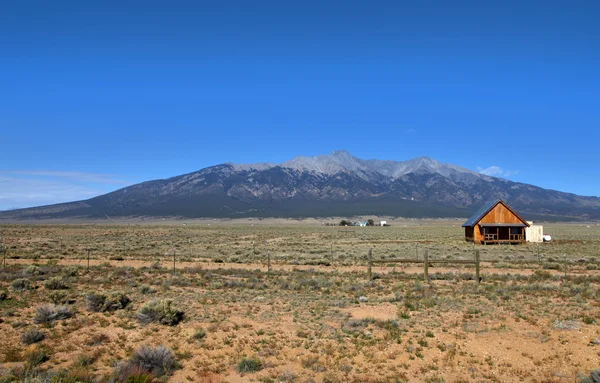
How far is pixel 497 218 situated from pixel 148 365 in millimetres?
45675

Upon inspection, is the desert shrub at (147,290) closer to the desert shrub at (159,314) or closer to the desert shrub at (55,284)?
the desert shrub at (55,284)

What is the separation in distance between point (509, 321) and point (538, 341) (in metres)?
1.75

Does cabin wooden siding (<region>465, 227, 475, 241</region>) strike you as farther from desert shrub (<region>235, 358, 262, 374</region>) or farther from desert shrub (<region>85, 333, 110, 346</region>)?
desert shrub (<region>85, 333, 110, 346</region>)

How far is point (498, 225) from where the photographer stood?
47094 mm

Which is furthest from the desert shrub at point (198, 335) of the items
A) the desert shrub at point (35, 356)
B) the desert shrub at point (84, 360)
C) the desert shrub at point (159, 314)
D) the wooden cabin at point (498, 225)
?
the wooden cabin at point (498, 225)

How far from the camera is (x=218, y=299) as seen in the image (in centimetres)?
1623

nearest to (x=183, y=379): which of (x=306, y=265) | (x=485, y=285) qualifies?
(x=485, y=285)

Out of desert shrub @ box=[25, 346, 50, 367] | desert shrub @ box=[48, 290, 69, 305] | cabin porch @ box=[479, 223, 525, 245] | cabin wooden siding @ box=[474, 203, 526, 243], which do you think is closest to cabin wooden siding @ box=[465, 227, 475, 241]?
cabin wooden siding @ box=[474, 203, 526, 243]

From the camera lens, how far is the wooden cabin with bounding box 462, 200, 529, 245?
1859 inches

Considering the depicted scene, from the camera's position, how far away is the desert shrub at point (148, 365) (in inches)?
350

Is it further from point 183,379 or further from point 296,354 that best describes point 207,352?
point 296,354

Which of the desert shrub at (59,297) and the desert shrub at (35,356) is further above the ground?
the desert shrub at (59,297)

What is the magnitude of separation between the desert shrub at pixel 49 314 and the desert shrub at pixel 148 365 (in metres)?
4.53

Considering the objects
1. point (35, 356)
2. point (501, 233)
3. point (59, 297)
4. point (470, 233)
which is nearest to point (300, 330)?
point (35, 356)
